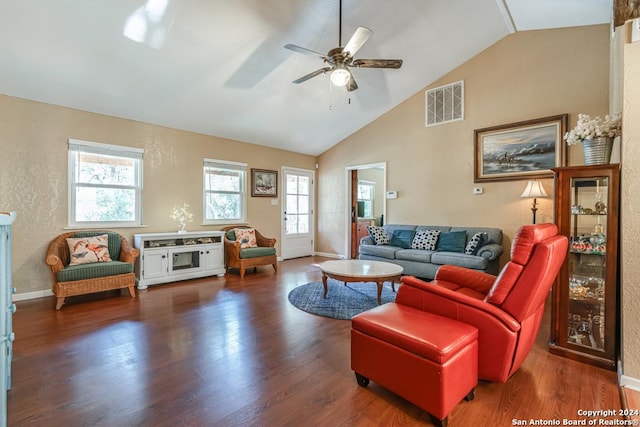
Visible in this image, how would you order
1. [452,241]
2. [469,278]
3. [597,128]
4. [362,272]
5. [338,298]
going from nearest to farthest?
[597,128] < [469,278] < [362,272] < [338,298] < [452,241]

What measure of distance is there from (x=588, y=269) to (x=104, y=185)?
5.76 m

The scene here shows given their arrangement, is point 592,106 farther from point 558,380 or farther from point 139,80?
point 139,80

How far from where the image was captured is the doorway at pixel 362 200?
6.79m

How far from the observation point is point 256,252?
523 cm

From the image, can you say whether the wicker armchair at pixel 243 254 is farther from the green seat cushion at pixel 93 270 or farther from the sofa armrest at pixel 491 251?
the sofa armrest at pixel 491 251

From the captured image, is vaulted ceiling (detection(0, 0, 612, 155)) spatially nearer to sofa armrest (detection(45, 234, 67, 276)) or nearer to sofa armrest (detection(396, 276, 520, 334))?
sofa armrest (detection(45, 234, 67, 276))

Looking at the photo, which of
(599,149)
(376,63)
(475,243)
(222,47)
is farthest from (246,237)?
Answer: (599,149)

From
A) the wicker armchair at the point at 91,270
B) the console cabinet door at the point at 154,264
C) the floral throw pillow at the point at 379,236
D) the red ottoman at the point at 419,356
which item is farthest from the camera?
the floral throw pillow at the point at 379,236

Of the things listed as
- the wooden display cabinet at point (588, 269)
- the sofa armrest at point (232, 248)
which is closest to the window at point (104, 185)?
the sofa armrest at point (232, 248)

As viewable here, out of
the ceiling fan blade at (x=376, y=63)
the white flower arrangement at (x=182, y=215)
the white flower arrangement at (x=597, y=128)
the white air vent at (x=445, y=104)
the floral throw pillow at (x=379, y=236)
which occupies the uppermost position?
the white air vent at (x=445, y=104)

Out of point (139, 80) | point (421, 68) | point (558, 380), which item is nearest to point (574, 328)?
point (558, 380)

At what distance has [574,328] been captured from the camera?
242cm

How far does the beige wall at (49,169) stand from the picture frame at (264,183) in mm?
1408

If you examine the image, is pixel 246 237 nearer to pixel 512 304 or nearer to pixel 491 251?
pixel 491 251
